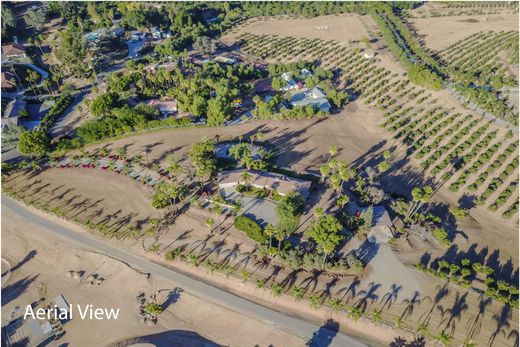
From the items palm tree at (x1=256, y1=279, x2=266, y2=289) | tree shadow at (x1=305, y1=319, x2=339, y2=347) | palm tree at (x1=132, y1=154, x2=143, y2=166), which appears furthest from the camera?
palm tree at (x1=132, y1=154, x2=143, y2=166)

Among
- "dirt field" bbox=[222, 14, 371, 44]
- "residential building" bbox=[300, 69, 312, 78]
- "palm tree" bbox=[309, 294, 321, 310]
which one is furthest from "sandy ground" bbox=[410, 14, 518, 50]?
"palm tree" bbox=[309, 294, 321, 310]

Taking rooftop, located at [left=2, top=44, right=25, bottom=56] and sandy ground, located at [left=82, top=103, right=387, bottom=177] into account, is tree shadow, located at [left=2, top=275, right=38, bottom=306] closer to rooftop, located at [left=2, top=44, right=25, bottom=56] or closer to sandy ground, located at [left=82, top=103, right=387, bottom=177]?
sandy ground, located at [left=82, top=103, right=387, bottom=177]

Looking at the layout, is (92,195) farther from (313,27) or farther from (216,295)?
(313,27)

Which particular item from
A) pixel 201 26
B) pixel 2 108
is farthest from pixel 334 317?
pixel 201 26

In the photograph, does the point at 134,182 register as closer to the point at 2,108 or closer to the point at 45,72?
the point at 2,108

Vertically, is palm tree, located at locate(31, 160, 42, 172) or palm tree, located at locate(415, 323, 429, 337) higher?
palm tree, located at locate(31, 160, 42, 172)
